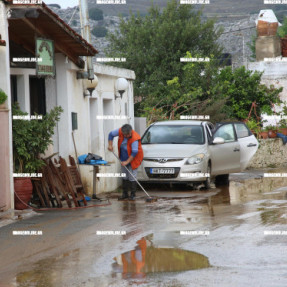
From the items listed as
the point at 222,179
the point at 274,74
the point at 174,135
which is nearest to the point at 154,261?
the point at 174,135

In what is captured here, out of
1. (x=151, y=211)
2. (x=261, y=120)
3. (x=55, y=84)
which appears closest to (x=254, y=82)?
(x=261, y=120)

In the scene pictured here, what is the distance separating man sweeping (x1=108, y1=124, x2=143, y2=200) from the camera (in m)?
16.3

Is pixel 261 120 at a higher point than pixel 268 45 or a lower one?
lower

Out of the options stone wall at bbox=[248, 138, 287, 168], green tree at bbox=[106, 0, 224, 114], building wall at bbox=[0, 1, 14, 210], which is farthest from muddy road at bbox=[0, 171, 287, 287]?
green tree at bbox=[106, 0, 224, 114]

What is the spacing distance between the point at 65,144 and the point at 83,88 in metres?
1.93

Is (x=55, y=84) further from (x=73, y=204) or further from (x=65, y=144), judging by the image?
(x=73, y=204)

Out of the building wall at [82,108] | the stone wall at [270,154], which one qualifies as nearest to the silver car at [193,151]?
the building wall at [82,108]

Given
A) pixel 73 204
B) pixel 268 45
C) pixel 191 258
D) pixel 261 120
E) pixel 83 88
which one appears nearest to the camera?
pixel 191 258

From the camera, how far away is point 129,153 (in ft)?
54.4

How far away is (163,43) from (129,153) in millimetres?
28331

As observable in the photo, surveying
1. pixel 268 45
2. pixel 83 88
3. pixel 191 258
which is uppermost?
pixel 268 45

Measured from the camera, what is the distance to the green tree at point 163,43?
43559 millimetres

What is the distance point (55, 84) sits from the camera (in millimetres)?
16750

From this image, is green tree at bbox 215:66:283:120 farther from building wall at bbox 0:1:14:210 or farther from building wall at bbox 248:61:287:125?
building wall at bbox 0:1:14:210
